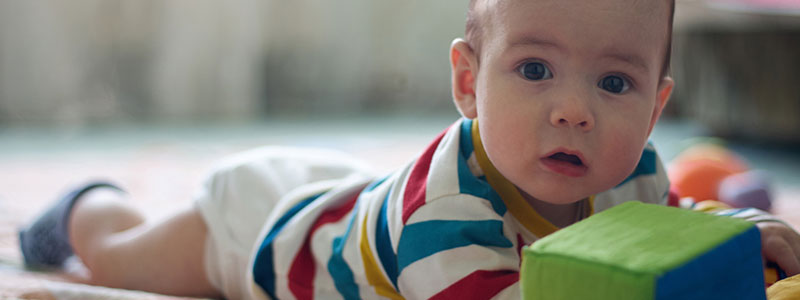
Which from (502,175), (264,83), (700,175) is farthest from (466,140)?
(264,83)

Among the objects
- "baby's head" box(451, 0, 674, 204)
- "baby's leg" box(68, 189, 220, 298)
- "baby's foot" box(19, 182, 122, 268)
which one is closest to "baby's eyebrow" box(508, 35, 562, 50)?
"baby's head" box(451, 0, 674, 204)

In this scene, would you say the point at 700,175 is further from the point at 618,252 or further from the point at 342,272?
the point at 618,252

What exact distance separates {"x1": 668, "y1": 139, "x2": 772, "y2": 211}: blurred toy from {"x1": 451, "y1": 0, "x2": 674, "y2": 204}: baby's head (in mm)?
667

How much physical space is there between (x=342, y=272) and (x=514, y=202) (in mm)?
188

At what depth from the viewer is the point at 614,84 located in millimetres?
626

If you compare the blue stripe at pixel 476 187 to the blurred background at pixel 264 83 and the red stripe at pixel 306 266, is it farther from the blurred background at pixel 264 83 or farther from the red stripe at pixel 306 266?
the blurred background at pixel 264 83

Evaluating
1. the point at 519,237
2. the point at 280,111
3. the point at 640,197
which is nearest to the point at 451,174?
the point at 519,237

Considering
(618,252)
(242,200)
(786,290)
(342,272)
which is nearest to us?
(618,252)

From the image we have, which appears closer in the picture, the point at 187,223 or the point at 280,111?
the point at 187,223

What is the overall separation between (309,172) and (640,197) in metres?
0.42

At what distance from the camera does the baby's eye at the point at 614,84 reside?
621 millimetres

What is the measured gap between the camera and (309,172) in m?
1.00

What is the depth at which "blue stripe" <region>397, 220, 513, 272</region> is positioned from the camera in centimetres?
62

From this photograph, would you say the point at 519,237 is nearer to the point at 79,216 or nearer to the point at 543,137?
the point at 543,137
